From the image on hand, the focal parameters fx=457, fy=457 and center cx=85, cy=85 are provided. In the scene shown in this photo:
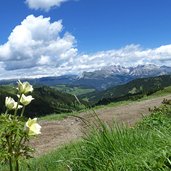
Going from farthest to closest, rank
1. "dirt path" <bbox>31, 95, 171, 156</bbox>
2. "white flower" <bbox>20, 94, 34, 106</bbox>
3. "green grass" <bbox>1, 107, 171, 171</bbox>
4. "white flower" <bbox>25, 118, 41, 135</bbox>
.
A: 1. "dirt path" <bbox>31, 95, 171, 156</bbox>
2. "green grass" <bbox>1, 107, 171, 171</bbox>
3. "white flower" <bbox>20, 94, 34, 106</bbox>
4. "white flower" <bbox>25, 118, 41, 135</bbox>

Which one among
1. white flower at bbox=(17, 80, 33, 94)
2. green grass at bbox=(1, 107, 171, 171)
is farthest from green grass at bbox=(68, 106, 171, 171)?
white flower at bbox=(17, 80, 33, 94)

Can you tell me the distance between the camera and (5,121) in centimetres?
617

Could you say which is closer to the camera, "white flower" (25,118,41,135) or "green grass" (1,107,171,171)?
"white flower" (25,118,41,135)

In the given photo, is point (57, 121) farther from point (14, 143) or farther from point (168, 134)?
point (14, 143)

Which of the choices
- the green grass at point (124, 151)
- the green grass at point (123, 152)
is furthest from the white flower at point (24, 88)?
the green grass at point (124, 151)

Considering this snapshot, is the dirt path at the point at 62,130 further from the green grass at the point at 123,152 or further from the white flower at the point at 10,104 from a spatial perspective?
the white flower at the point at 10,104

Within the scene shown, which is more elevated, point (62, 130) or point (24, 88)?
point (24, 88)

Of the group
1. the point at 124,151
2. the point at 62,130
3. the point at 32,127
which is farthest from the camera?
the point at 62,130

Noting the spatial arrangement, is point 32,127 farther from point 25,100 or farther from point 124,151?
point 124,151

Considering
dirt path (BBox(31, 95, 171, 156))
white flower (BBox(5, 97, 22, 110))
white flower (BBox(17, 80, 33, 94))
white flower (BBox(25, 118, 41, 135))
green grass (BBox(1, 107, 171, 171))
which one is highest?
white flower (BBox(17, 80, 33, 94))

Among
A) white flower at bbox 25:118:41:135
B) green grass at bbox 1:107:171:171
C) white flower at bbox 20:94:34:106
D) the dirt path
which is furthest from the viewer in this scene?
the dirt path

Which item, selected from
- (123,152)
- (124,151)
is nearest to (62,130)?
(124,151)

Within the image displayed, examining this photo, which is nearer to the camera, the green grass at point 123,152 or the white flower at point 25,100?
the white flower at point 25,100

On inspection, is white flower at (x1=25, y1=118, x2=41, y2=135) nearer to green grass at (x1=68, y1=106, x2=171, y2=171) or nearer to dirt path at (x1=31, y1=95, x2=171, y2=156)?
green grass at (x1=68, y1=106, x2=171, y2=171)
